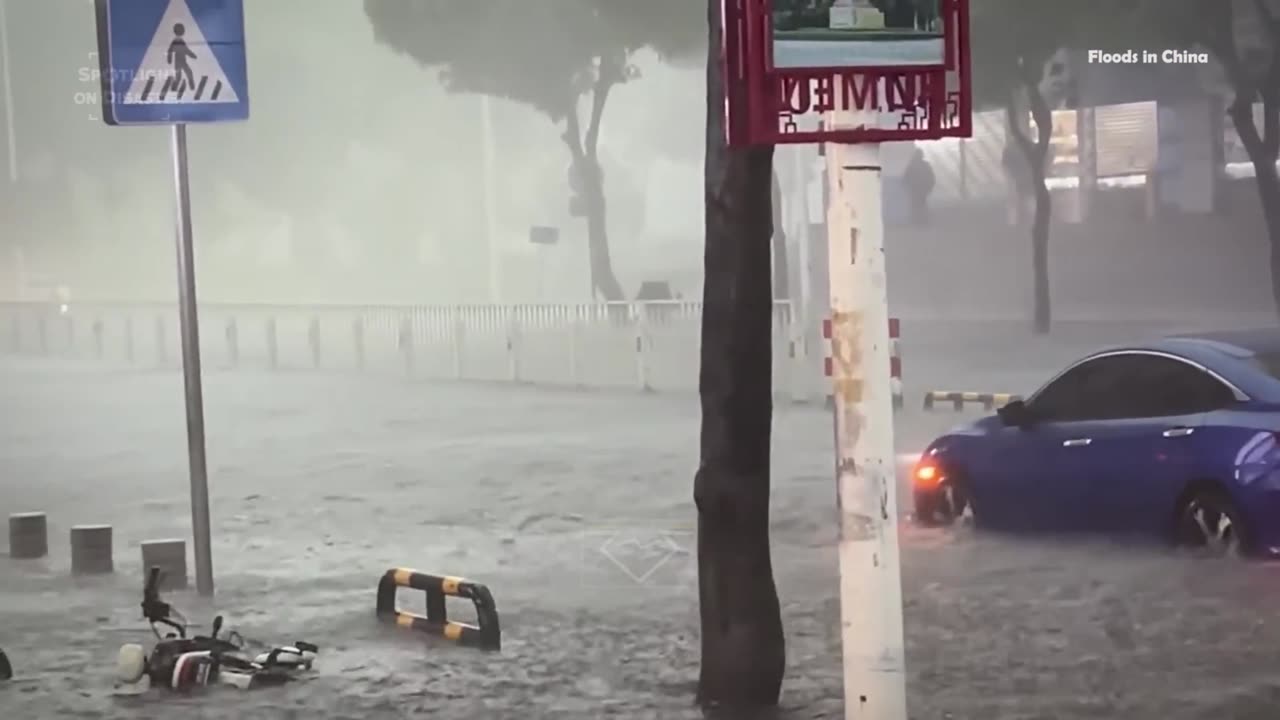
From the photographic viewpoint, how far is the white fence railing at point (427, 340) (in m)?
12.5

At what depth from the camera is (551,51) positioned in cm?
1296

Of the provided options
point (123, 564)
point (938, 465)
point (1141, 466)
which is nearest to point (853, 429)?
point (1141, 466)

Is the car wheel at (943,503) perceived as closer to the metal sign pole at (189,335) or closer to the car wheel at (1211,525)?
the car wheel at (1211,525)

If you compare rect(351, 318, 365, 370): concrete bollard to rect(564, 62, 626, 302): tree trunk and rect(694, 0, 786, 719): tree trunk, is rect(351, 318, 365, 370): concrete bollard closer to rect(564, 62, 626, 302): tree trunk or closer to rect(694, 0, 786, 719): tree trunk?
rect(564, 62, 626, 302): tree trunk

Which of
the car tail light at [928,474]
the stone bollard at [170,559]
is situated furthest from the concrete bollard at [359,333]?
the car tail light at [928,474]

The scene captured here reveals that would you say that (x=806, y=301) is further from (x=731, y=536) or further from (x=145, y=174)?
(x=731, y=536)

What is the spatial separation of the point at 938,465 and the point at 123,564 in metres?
5.26

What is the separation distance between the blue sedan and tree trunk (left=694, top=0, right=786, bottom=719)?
11.7 feet

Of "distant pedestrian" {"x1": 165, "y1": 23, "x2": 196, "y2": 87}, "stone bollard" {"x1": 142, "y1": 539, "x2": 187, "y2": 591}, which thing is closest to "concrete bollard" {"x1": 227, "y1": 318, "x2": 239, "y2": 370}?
"stone bollard" {"x1": 142, "y1": 539, "x2": 187, "y2": 591}

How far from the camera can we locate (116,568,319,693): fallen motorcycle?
741 centimetres

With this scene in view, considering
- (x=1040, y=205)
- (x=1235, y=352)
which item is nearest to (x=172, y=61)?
(x=1235, y=352)

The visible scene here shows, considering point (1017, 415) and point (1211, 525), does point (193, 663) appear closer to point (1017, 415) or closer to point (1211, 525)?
point (1017, 415)

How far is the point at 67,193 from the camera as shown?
12.4m

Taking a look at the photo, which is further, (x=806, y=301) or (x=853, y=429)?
(x=806, y=301)
